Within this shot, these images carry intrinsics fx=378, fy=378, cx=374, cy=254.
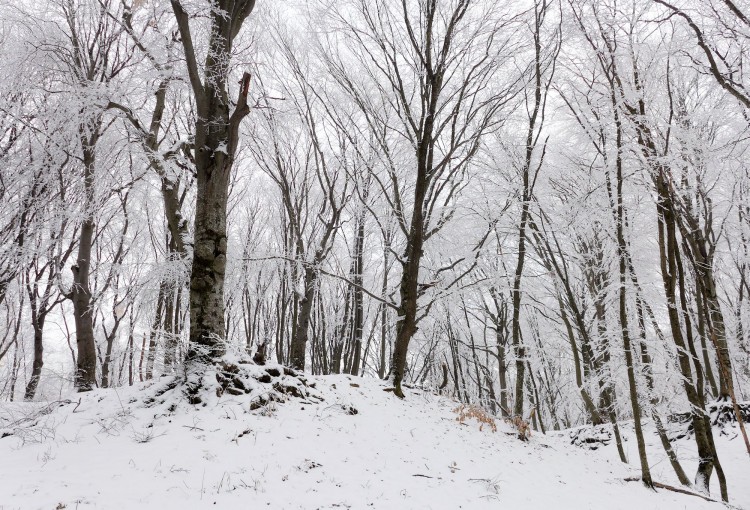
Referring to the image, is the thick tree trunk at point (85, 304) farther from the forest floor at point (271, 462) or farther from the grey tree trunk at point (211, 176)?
the grey tree trunk at point (211, 176)

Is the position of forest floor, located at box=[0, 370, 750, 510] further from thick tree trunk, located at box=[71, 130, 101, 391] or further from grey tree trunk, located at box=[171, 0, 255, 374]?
thick tree trunk, located at box=[71, 130, 101, 391]

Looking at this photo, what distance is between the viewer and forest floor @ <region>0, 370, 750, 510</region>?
2.89m

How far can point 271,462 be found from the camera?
142 inches

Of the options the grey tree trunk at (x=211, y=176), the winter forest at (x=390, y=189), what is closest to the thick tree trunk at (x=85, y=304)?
the winter forest at (x=390, y=189)

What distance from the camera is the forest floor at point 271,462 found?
2891mm

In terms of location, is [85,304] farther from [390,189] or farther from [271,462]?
[390,189]

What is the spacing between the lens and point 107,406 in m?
4.50

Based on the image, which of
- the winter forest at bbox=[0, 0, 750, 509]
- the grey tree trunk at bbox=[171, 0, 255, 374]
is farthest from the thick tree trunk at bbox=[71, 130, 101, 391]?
the grey tree trunk at bbox=[171, 0, 255, 374]

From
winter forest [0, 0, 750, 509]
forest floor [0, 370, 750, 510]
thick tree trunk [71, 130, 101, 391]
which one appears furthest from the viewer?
thick tree trunk [71, 130, 101, 391]

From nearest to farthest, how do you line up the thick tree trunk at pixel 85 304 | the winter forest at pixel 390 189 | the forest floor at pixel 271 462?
the forest floor at pixel 271 462, the winter forest at pixel 390 189, the thick tree trunk at pixel 85 304

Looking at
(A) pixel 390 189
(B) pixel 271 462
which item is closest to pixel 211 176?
(B) pixel 271 462

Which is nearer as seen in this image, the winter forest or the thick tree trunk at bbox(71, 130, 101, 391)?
the winter forest

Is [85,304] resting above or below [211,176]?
below

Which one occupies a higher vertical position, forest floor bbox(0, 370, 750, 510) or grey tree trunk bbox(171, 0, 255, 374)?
grey tree trunk bbox(171, 0, 255, 374)
